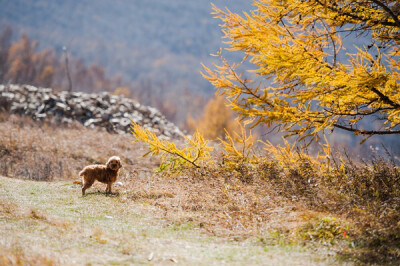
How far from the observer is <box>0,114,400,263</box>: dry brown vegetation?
186 inches

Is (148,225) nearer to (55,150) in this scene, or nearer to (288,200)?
(288,200)

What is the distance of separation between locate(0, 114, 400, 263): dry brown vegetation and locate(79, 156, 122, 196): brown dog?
0.44 m

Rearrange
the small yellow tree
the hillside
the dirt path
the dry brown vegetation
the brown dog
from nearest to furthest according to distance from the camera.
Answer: the dirt path, the hillside, the dry brown vegetation, the small yellow tree, the brown dog

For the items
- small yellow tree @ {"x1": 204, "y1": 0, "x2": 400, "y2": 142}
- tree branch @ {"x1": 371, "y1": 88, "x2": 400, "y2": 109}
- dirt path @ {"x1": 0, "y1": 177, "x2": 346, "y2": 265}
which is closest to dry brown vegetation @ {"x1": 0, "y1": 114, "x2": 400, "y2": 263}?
dirt path @ {"x1": 0, "y1": 177, "x2": 346, "y2": 265}

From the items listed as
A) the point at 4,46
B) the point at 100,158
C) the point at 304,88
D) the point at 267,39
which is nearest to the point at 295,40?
the point at 267,39

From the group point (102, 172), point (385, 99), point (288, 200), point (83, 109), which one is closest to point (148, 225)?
point (102, 172)

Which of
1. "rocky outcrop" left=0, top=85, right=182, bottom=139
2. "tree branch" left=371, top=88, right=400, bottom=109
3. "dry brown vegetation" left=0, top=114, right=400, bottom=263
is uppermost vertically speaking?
"rocky outcrop" left=0, top=85, right=182, bottom=139

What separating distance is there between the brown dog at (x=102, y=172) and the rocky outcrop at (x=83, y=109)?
42.2 ft

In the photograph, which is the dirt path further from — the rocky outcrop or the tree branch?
the rocky outcrop

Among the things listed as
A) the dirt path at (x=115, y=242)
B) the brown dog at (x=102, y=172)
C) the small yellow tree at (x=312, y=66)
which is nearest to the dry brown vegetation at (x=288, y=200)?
the dirt path at (x=115, y=242)

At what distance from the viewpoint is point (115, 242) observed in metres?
→ 4.54

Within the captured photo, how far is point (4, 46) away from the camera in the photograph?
194ft

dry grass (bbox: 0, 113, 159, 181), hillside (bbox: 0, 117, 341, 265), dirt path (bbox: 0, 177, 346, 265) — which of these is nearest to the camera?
dirt path (bbox: 0, 177, 346, 265)

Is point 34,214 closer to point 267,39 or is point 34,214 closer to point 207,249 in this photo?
point 207,249
